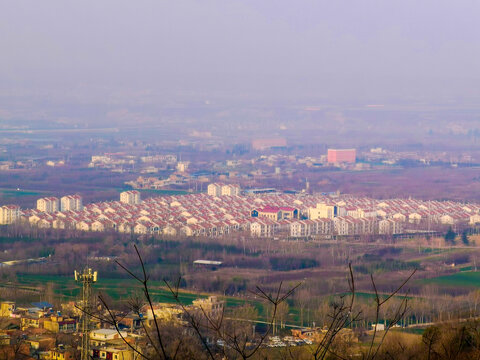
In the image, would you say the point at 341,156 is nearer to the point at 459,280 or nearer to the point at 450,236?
the point at 450,236

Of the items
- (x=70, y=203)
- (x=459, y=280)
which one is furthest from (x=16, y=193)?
(x=459, y=280)

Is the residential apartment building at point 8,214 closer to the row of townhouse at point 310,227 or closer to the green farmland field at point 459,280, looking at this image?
the row of townhouse at point 310,227

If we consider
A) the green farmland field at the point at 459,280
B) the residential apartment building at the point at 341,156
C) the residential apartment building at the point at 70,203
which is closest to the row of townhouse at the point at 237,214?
the residential apartment building at the point at 70,203

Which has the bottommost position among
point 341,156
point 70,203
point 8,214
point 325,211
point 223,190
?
point 8,214

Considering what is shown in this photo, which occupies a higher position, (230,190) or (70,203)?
(230,190)

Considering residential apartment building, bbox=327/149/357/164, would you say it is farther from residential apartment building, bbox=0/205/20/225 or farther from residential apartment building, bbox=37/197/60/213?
residential apartment building, bbox=0/205/20/225

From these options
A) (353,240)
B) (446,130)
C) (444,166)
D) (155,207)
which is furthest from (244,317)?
(446,130)

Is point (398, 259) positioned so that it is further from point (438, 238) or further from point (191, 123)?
point (191, 123)
